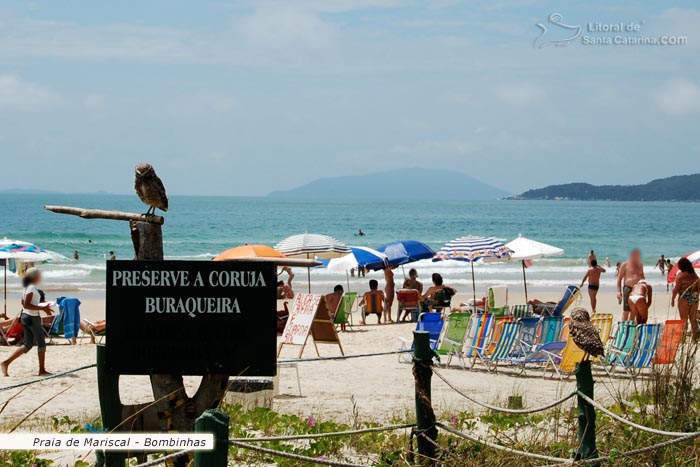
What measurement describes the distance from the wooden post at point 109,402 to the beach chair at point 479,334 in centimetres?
705

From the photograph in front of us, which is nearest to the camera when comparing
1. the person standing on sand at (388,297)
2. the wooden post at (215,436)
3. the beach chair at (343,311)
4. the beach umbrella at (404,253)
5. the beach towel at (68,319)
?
the wooden post at (215,436)

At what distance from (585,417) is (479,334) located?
6.71 metres

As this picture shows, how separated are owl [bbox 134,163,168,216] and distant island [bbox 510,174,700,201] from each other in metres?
182

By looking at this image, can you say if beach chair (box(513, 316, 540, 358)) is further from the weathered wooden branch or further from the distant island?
the distant island

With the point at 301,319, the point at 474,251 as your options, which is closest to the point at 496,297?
the point at 474,251

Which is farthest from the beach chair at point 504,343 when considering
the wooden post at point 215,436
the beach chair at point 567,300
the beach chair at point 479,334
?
the wooden post at point 215,436

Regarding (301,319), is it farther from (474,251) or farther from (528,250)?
(528,250)

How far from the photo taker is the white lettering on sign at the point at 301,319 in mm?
11125

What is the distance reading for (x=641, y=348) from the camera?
10.2 metres

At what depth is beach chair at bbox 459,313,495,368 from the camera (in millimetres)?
11312

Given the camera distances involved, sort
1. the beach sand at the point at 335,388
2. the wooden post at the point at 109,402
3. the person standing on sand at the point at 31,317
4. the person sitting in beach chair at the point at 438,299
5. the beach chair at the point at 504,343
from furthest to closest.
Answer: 1. the person sitting in beach chair at the point at 438,299
2. the beach chair at the point at 504,343
3. the person standing on sand at the point at 31,317
4. the beach sand at the point at 335,388
5. the wooden post at the point at 109,402

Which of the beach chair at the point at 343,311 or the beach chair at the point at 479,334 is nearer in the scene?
the beach chair at the point at 479,334
